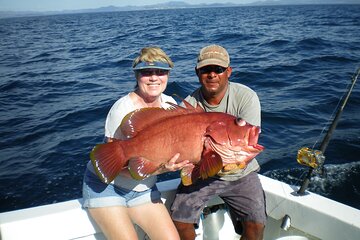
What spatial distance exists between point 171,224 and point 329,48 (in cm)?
1629

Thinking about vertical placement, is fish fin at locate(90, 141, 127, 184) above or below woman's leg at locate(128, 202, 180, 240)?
above

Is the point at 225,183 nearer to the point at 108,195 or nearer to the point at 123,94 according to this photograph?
the point at 108,195

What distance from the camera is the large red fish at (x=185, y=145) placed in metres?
2.36

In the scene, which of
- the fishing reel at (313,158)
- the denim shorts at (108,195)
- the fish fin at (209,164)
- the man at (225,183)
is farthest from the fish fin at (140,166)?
the fishing reel at (313,158)

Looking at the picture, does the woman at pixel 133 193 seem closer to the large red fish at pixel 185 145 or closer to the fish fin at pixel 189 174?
the large red fish at pixel 185 145

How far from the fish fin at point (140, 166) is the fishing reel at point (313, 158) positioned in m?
1.52

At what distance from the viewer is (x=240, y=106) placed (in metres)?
3.16

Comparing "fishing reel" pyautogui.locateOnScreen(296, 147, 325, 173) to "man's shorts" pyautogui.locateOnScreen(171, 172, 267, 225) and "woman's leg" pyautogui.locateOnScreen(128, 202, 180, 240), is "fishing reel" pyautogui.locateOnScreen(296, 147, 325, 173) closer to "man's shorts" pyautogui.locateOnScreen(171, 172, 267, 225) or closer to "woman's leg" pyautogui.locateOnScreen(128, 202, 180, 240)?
"man's shorts" pyautogui.locateOnScreen(171, 172, 267, 225)

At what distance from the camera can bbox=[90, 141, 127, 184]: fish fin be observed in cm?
246

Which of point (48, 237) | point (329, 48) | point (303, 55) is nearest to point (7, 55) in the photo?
point (303, 55)

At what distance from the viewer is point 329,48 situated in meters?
16.4

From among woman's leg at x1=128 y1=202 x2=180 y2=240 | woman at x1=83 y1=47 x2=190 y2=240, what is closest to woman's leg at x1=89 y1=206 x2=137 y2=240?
woman at x1=83 y1=47 x2=190 y2=240

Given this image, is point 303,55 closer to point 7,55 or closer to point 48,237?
point 48,237

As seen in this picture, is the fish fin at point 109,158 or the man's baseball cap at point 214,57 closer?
the fish fin at point 109,158
